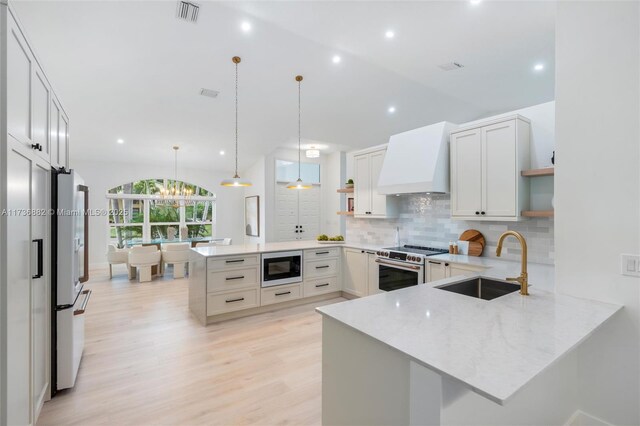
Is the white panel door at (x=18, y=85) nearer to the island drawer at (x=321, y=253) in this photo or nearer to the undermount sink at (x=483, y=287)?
the undermount sink at (x=483, y=287)

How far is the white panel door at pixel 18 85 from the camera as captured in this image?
137cm

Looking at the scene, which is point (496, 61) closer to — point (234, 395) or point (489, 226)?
point (489, 226)

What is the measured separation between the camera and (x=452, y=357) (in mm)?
1071

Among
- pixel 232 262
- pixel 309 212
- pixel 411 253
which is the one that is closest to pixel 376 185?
pixel 411 253

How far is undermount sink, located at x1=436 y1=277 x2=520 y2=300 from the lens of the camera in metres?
2.09

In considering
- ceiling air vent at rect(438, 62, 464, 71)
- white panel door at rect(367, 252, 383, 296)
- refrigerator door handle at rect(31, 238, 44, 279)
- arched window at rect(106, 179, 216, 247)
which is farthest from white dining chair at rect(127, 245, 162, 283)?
ceiling air vent at rect(438, 62, 464, 71)

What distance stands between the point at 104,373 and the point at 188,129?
4.81m

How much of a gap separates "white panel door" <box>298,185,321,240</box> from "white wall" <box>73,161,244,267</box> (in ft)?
6.51

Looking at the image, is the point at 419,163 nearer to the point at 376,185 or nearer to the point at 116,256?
the point at 376,185

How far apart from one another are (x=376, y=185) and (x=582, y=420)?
3.26 m

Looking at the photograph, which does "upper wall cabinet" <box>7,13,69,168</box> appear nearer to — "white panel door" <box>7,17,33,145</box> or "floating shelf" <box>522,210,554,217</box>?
"white panel door" <box>7,17,33,145</box>

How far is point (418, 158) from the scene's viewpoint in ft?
12.2

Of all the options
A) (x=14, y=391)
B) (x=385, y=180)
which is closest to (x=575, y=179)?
(x=385, y=180)

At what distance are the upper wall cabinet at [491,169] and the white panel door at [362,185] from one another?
4.53 feet
